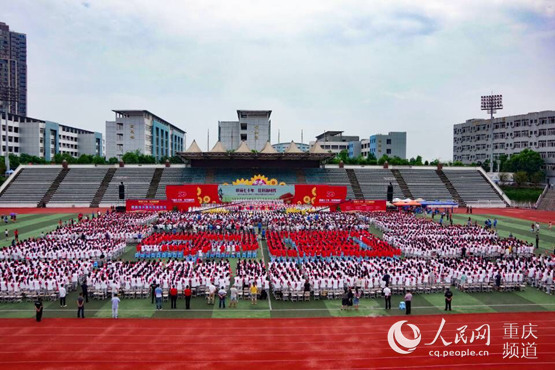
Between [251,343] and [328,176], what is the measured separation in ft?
173

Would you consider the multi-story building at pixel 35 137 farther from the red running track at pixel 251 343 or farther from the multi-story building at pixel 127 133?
the red running track at pixel 251 343

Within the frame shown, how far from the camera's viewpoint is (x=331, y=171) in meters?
66.8

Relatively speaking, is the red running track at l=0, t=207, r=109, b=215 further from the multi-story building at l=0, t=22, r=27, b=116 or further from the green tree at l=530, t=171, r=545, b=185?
the multi-story building at l=0, t=22, r=27, b=116

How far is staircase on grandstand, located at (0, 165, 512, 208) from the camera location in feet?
190

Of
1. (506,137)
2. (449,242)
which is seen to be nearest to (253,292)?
(449,242)

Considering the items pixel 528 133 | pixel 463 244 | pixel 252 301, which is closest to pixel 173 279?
pixel 252 301

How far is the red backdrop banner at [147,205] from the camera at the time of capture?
4631cm

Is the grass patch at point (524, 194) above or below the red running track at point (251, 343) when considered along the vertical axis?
above

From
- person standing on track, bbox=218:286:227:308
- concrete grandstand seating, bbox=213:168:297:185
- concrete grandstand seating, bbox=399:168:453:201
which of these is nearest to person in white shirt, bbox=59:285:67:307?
person standing on track, bbox=218:286:227:308

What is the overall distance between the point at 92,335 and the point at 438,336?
40.4 feet

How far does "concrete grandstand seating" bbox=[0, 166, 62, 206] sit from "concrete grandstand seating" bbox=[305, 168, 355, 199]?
40.1 meters

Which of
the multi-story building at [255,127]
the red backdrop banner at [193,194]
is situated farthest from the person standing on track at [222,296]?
the multi-story building at [255,127]

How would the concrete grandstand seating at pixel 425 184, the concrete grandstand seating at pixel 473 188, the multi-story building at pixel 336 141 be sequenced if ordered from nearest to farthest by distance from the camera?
1. the concrete grandstand seating at pixel 473 188
2. the concrete grandstand seating at pixel 425 184
3. the multi-story building at pixel 336 141

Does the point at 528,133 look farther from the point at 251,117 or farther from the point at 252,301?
the point at 252,301
